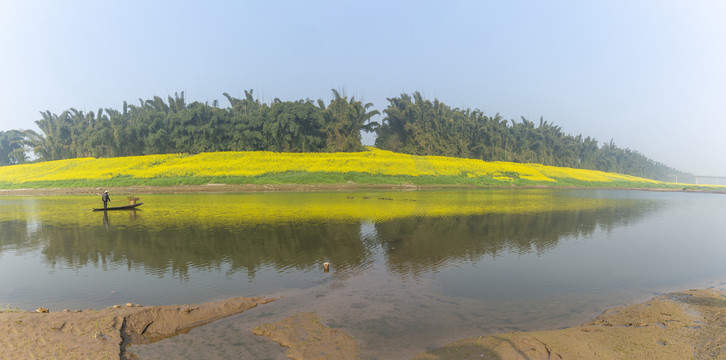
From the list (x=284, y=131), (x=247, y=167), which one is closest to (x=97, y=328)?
(x=247, y=167)

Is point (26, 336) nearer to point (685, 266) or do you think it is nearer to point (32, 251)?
point (32, 251)

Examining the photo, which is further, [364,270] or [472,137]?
[472,137]

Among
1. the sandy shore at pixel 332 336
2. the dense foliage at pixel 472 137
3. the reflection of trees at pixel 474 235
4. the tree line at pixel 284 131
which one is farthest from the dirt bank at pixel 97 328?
the dense foliage at pixel 472 137

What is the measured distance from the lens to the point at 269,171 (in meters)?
42.2

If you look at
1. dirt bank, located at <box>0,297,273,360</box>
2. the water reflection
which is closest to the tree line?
the water reflection

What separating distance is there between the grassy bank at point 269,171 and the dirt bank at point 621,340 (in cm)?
3448

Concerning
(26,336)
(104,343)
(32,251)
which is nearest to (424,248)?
Result: (104,343)

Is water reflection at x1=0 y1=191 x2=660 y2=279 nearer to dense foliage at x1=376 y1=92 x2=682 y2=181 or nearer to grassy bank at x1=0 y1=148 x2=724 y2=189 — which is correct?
grassy bank at x1=0 y1=148 x2=724 y2=189

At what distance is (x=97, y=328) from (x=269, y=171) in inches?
1482

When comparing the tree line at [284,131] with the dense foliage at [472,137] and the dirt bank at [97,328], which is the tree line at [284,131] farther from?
the dirt bank at [97,328]

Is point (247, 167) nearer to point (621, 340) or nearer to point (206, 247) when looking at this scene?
point (206, 247)

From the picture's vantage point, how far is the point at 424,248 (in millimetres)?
11766

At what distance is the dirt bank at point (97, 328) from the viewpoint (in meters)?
4.79

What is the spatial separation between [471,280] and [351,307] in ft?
10.9
